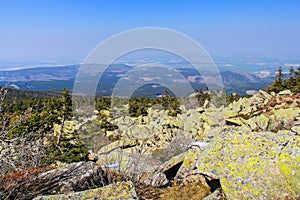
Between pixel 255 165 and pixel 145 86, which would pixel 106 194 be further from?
pixel 145 86

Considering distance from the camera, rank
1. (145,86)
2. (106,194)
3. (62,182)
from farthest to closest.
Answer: (145,86) → (62,182) → (106,194)

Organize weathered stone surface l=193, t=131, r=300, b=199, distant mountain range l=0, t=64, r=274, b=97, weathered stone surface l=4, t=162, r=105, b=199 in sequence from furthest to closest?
distant mountain range l=0, t=64, r=274, b=97, weathered stone surface l=4, t=162, r=105, b=199, weathered stone surface l=193, t=131, r=300, b=199

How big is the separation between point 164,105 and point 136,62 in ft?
79.6

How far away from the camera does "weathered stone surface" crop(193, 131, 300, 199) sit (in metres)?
4.81

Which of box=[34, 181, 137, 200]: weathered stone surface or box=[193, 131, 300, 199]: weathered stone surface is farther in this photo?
box=[34, 181, 137, 200]: weathered stone surface

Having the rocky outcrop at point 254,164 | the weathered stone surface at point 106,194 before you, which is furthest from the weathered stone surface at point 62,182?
the rocky outcrop at point 254,164

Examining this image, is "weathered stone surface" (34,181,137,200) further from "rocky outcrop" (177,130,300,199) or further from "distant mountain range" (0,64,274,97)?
"distant mountain range" (0,64,274,97)

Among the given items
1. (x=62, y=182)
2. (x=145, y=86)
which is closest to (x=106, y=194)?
(x=62, y=182)

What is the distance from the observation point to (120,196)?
5.05m

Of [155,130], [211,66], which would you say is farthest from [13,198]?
[155,130]

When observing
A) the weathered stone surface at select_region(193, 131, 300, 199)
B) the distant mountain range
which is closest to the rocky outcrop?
the weathered stone surface at select_region(193, 131, 300, 199)

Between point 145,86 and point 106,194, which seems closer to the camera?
point 106,194

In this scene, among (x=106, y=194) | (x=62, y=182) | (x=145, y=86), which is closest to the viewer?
(x=106, y=194)

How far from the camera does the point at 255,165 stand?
17.0 ft
